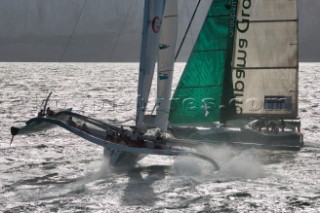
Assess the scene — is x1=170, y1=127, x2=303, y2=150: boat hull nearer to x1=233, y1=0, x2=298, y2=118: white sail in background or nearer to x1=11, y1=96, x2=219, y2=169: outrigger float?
x1=233, y1=0, x2=298, y2=118: white sail in background

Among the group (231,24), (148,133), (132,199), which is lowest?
(132,199)

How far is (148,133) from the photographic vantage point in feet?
110

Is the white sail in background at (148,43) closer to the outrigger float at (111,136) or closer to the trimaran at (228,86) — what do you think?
the trimaran at (228,86)

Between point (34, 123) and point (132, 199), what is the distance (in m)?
7.65

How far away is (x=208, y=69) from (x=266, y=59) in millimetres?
4070

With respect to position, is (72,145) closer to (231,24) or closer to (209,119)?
(209,119)

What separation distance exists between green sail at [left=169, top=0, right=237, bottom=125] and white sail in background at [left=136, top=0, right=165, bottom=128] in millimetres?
4134

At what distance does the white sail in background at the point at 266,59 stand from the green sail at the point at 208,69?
3.44 feet

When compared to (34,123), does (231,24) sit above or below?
above

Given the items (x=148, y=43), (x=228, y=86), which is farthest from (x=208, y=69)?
(x=148, y=43)

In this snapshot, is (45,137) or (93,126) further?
(45,137)

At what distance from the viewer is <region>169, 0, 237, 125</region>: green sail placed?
3616 centimetres

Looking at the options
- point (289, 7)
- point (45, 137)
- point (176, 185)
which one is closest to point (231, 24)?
point (289, 7)

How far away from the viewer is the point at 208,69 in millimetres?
36500
